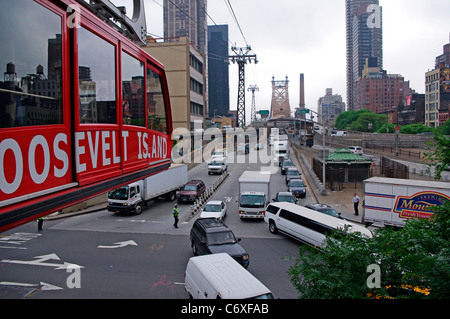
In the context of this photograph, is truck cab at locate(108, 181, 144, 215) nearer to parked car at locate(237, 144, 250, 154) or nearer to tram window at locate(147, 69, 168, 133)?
tram window at locate(147, 69, 168, 133)

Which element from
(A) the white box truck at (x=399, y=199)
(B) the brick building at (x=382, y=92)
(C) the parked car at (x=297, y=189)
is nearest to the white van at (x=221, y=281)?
(A) the white box truck at (x=399, y=199)

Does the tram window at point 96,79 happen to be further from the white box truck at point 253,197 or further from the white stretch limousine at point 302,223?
the white box truck at point 253,197

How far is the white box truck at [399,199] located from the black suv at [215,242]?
854 cm

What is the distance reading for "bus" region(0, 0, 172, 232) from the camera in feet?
10.0

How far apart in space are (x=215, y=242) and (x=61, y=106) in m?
10.0

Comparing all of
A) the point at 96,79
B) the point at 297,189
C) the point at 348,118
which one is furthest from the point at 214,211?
the point at 348,118

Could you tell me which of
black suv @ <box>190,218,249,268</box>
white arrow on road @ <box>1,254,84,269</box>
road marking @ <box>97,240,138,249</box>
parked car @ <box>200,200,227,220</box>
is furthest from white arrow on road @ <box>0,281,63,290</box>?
parked car @ <box>200,200,227,220</box>

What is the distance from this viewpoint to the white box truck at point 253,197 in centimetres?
2025

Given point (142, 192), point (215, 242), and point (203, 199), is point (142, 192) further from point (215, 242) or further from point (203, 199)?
point (215, 242)

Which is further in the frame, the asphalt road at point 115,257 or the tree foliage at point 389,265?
the asphalt road at point 115,257

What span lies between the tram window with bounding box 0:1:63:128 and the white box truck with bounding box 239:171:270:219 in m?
17.2
